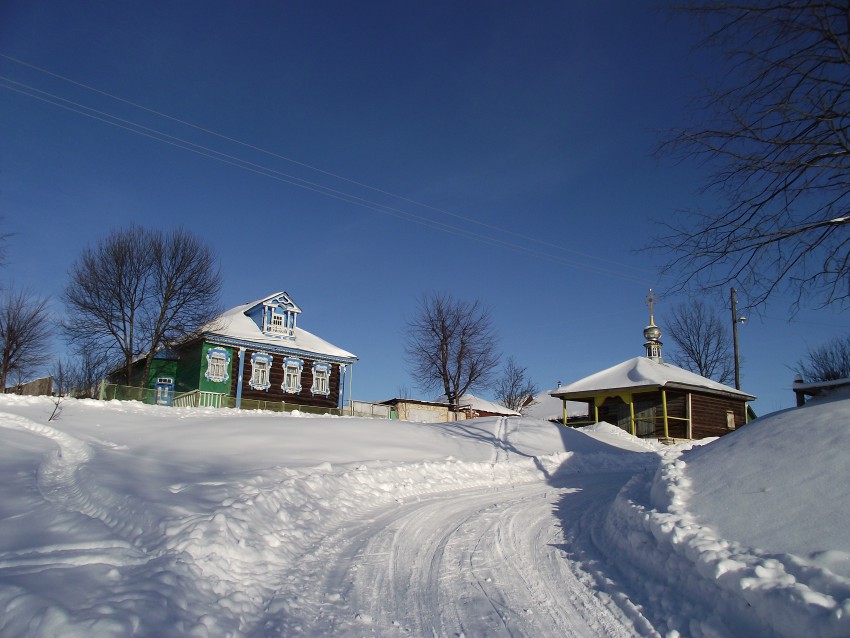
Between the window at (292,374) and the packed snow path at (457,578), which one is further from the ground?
the window at (292,374)

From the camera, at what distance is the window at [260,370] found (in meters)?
32.7

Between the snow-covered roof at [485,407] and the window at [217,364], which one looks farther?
the snow-covered roof at [485,407]

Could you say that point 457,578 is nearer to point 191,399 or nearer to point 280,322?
point 191,399

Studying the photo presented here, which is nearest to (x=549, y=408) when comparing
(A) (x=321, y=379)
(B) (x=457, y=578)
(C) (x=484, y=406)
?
(C) (x=484, y=406)

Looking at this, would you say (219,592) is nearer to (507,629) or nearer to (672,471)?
(507,629)

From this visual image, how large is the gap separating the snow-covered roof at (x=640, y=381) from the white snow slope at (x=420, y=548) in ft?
57.4

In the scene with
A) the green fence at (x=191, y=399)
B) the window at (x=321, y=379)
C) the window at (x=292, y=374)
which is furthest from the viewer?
the window at (x=321, y=379)

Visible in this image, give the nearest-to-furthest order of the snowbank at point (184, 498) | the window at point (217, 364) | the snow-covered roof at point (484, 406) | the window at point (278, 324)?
the snowbank at point (184, 498) < the window at point (217, 364) < the window at point (278, 324) < the snow-covered roof at point (484, 406)

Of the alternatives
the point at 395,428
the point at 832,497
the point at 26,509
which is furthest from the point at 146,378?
the point at 832,497

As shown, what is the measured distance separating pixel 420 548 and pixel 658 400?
2373cm

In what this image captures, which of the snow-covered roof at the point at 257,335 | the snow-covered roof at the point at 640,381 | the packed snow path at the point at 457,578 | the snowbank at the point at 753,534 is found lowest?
the packed snow path at the point at 457,578

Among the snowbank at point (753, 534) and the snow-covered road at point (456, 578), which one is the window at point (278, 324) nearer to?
the snow-covered road at point (456, 578)

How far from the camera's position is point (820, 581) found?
3922 mm

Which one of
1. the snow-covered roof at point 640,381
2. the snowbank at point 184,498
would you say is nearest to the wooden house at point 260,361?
the snowbank at point 184,498
